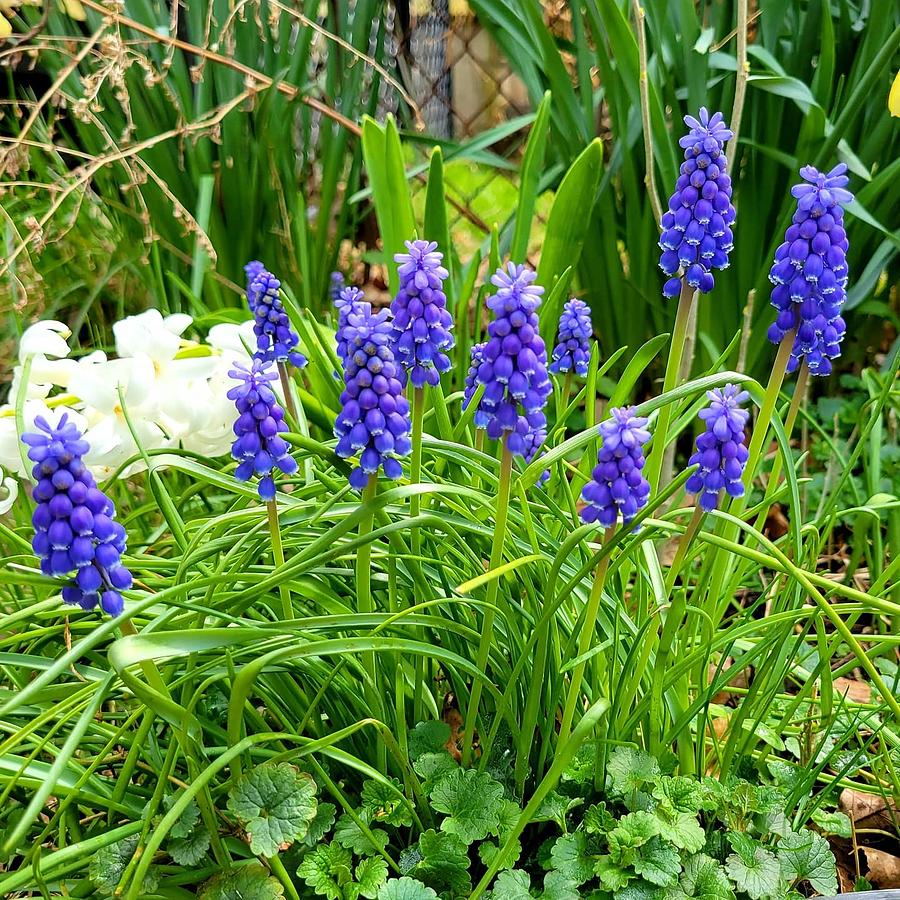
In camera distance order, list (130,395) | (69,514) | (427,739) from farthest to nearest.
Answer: (130,395) → (427,739) → (69,514)

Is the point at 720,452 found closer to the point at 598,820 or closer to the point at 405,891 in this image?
the point at 598,820

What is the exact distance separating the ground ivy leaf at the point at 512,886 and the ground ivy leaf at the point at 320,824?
253mm

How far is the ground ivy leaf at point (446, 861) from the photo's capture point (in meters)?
1.27

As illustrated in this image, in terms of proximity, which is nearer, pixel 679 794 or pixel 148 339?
pixel 679 794

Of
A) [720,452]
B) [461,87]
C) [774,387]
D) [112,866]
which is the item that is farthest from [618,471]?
[461,87]

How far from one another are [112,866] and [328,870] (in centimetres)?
29

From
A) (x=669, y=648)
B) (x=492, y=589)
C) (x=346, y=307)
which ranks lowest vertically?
(x=669, y=648)

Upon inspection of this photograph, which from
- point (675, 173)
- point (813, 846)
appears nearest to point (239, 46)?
point (675, 173)

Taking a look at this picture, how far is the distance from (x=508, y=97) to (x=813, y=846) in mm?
4305

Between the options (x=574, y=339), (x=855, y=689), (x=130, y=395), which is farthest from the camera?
(x=855, y=689)

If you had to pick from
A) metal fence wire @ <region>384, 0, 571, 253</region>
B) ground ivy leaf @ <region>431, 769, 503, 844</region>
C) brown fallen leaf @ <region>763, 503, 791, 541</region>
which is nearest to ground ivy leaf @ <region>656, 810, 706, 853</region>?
ground ivy leaf @ <region>431, 769, 503, 844</region>

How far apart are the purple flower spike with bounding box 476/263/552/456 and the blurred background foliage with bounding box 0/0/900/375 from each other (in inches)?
55.4

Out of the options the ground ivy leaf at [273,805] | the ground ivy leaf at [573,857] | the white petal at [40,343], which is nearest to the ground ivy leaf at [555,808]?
the ground ivy leaf at [573,857]

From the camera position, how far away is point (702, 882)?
130cm
